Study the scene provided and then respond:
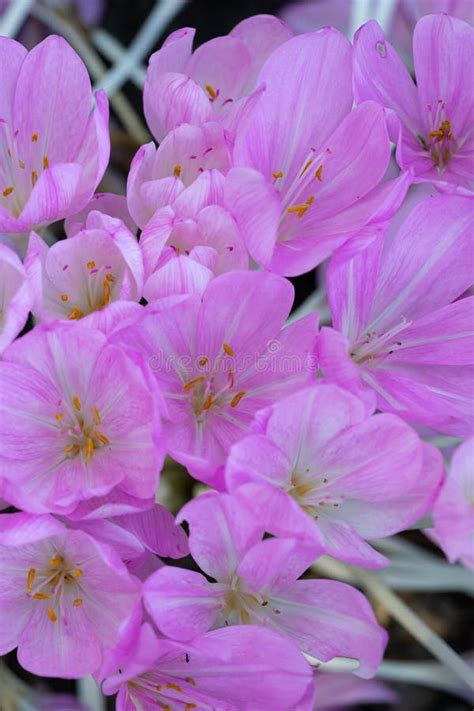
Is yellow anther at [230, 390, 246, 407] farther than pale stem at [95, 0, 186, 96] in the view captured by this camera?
No

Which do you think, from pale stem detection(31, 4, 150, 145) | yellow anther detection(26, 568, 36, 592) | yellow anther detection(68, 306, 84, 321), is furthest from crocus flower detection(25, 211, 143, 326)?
pale stem detection(31, 4, 150, 145)

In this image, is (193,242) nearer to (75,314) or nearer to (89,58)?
(75,314)

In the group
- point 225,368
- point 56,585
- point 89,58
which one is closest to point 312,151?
point 225,368

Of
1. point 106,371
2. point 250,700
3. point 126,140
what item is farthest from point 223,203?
point 126,140

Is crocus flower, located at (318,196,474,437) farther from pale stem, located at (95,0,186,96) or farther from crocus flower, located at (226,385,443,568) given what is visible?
pale stem, located at (95,0,186,96)

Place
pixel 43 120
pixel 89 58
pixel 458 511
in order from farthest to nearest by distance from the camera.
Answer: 1. pixel 89 58
2. pixel 43 120
3. pixel 458 511

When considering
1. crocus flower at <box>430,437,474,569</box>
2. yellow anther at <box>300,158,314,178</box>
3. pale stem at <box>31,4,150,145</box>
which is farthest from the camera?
pale stem at <box>31,4,150,145</box>

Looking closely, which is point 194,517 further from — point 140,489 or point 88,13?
point 88,13
